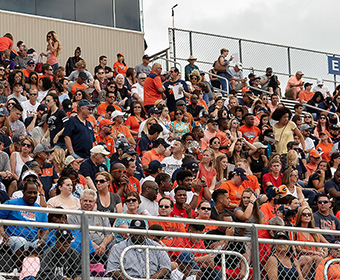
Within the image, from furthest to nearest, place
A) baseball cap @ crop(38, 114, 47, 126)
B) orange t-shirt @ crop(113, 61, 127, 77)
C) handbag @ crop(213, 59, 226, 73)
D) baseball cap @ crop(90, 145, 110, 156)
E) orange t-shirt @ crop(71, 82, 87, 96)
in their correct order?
handbag @ crop(213, 59, 226, 73) < orange t-shirt @ crop(113, 61, 127, 77) < orange t-shirt @ crop(71, 82, 87, 96) < baseball cap @ crop(38, 114, 47, 126) < baseball cap @ crop(90, 145, 110, 156)

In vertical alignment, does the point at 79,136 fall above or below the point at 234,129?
below

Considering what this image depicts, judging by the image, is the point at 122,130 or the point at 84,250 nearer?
the point at 84,250

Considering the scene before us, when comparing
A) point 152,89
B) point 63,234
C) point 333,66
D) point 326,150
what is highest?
point 333,66

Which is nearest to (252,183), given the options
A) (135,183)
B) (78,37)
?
(135,183)

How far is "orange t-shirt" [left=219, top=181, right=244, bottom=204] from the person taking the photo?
13.8 meters

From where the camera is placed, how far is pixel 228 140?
16.7 metres

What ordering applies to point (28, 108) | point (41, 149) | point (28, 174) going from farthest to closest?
point (28, 108) → point (41, 149) → point (28, 174)

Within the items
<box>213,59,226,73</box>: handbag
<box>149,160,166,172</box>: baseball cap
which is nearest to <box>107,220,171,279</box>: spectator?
<box>149,160,166,172</box>: baseball cap

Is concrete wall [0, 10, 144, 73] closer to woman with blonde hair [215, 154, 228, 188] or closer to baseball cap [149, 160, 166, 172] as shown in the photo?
woman with blonde hair [215, 154, 228, 188]

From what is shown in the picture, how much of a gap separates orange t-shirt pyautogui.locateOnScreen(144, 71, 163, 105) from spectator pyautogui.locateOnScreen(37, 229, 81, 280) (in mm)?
10528

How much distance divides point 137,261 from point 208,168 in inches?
267

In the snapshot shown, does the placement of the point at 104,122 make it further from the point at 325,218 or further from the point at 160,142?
the point at 325,218

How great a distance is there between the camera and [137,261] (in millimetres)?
8188

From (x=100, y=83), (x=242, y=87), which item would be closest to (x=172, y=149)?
(x=100, y=83)
